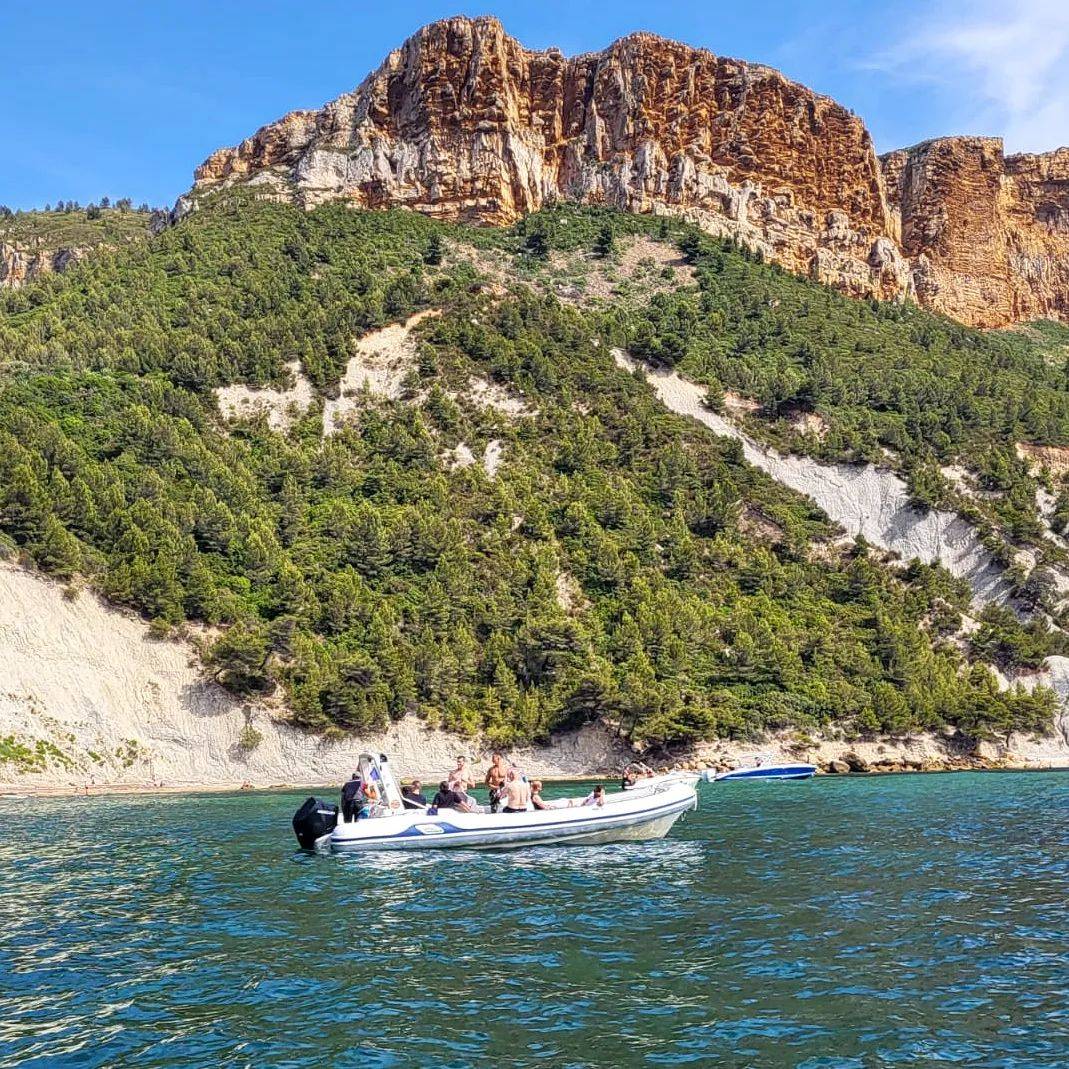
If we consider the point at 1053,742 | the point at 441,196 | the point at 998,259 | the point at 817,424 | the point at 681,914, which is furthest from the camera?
the point at 998,259

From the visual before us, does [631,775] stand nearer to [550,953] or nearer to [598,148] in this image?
[550,953]

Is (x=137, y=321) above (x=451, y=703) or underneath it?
above

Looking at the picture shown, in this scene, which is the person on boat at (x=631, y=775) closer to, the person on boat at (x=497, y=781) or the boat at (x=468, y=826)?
the person on boat at (x=497, y=781)

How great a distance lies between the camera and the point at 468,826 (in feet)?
90.4

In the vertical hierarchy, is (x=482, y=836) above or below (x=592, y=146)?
below

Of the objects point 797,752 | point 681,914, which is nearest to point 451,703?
point 797,752

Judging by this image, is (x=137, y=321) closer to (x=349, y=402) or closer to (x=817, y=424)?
(x=349, y=402)

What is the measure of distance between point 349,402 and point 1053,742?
5962cm

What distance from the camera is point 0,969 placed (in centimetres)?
1572

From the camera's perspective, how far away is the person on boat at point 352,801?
28.1 metres

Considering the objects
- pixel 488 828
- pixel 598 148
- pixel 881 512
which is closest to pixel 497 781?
pixel 488 828

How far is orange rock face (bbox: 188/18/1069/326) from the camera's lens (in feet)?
403

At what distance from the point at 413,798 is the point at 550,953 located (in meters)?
14.0

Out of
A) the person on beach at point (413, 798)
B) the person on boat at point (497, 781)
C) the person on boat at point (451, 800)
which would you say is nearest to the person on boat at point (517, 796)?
the person on boat at point (497, 781)
